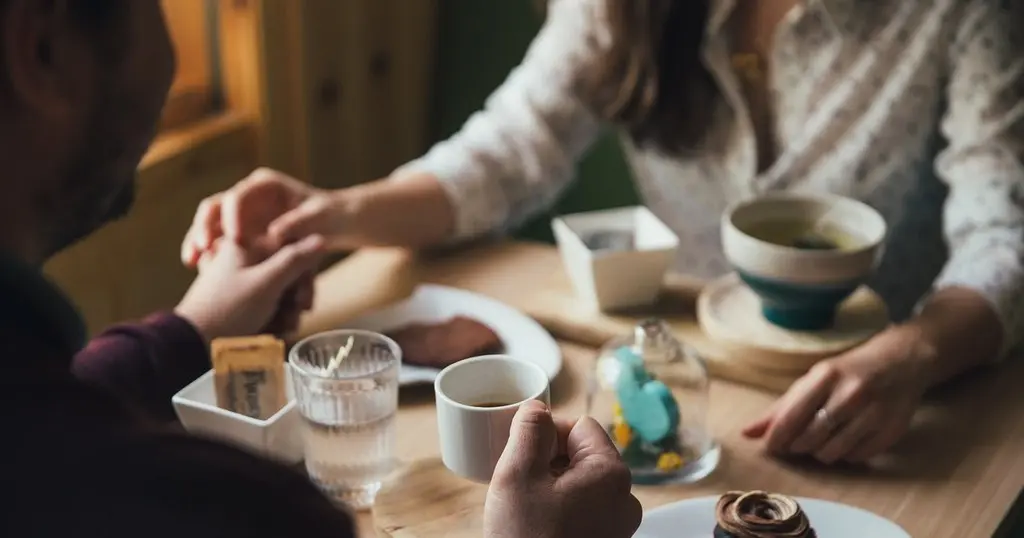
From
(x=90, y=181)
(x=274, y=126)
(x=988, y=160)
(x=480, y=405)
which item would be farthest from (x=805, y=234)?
(x=274, y=126)

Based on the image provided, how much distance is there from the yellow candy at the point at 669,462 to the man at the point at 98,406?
0.17 m

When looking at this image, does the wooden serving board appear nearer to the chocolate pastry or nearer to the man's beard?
the chocolate pastry

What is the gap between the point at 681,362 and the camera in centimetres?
107

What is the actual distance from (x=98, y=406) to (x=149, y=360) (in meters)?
0.48

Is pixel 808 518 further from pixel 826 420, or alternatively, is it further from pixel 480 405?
pixel 480 405

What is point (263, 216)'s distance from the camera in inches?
50.0

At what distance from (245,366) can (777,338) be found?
1.64 feet

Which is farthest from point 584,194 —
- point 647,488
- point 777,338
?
point 647,488

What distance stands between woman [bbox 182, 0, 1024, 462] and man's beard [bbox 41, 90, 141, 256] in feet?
1.73

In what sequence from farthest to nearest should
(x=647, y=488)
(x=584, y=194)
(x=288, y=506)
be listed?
1. (x=584, y=194)
2. (x=647, y=488)
3. (x=288, y=506)

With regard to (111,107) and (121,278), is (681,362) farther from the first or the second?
(121,278)

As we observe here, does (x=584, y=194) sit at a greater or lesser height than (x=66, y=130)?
lesser

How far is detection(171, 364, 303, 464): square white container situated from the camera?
3.07ft

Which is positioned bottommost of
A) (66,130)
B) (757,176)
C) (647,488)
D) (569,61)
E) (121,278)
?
(121,278)
